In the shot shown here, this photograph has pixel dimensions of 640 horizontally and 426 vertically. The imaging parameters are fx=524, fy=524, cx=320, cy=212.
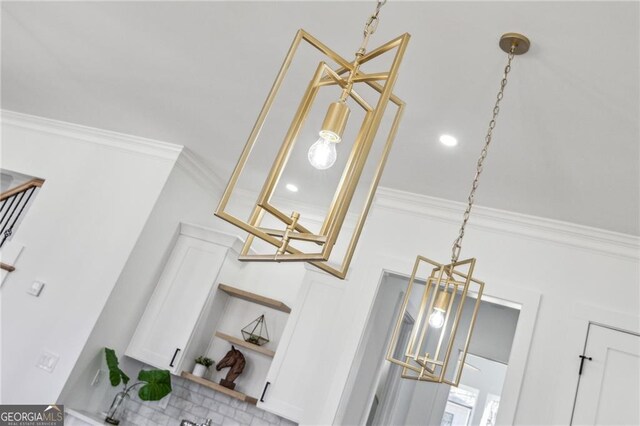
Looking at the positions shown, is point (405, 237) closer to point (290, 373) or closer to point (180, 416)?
point (290, 373)

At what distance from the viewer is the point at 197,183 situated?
451 centimetres

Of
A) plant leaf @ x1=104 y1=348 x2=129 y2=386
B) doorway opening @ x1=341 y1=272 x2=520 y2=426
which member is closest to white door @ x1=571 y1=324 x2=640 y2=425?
doorway opening @ x1=341 y1=272 x2=520 y2=426

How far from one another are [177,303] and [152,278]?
30 centimetres

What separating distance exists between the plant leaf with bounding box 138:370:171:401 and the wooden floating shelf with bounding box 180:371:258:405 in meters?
0.19

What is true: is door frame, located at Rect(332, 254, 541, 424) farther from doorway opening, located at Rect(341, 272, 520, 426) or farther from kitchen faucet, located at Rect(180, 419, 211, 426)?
kitchen faucet, located at Rect(180, 419, 211, 426)

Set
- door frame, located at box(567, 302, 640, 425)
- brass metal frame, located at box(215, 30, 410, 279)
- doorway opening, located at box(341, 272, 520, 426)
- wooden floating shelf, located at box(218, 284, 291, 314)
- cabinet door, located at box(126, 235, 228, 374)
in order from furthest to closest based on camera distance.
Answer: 1. wooden floating shelf, located at box(218, 284, 291, 314)
2. cabinet door, located at box(126, 235, 228, 374)
3. doorway opening, located at box(341, 272, 520, 426)
4. door frame, located at box(567, 302, 640, 425)
5. brass metal frame, located at box(215, 30, 410, 279)

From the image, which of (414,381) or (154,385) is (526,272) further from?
(414,381)

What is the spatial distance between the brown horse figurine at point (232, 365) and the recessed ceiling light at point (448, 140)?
96.3 inches

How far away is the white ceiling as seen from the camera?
6.56 ft

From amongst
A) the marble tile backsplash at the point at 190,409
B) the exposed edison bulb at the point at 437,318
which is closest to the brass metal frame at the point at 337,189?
the exposed edison bulb at the point at 437,318

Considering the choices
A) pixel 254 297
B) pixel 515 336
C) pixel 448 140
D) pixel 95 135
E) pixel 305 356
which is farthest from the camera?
pixel 95 135

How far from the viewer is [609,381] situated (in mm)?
2854

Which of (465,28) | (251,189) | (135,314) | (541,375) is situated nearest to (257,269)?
A: (251,189)

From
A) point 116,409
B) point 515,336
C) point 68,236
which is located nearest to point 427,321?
point 515,336
